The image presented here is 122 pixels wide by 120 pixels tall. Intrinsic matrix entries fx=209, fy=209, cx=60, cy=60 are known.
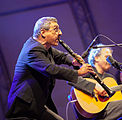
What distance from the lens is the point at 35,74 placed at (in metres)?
2.43

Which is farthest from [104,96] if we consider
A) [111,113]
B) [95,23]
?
[95,23]

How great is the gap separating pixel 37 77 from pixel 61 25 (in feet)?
11.6

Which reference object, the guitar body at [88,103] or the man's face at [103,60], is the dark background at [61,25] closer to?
the man's face at [103,60]

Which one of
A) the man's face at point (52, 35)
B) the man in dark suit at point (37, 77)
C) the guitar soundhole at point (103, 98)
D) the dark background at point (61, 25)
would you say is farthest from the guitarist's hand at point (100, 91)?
the dark background at point (61, 25)

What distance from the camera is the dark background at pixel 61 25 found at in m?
5.48

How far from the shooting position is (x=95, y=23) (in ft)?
18.9

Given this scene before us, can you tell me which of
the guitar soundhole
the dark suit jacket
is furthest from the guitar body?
the dark suit jacket

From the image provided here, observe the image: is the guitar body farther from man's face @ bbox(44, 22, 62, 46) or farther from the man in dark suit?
man's face @ bbox(44, 22, 62, 46)

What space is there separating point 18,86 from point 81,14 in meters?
3.87

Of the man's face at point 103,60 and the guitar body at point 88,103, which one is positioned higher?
the man's face at point 103,60

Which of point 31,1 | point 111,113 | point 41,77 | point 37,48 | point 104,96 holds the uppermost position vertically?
point 31,1

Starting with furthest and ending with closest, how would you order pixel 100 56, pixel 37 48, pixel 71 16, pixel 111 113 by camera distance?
pixel 71 16 → pixel 100 56 → pixel 111 113 → pixel 37 48

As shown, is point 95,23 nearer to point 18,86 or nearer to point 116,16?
point 116,16

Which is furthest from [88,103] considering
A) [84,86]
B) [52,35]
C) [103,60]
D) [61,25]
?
[61,25]
